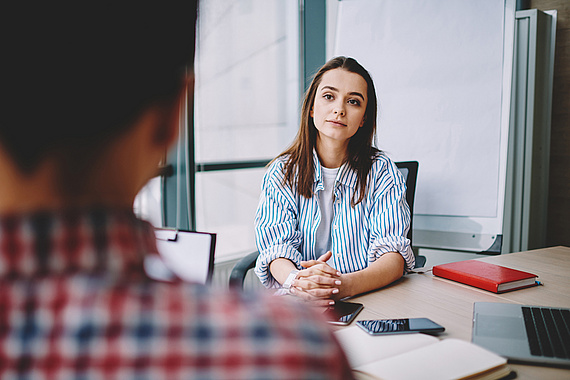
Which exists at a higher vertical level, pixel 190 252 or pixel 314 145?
pixel 314 145

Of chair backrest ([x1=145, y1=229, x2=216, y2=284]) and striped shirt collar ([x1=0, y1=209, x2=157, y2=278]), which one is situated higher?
striped shirt collar ([x1=0, y1=209, x2=157, y2=278])

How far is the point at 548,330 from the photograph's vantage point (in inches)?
40.8

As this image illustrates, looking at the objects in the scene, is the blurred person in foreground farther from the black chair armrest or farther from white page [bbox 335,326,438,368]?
the black chair armrest

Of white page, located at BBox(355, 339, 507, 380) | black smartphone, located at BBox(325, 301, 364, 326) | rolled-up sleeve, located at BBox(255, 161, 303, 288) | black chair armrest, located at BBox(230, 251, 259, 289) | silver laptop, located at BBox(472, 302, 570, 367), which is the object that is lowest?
black chair armrest, located at BBox(230, 251, 259, 289)

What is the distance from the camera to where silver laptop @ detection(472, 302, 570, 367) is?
920 millimetres

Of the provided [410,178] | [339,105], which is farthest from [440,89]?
[339,105]

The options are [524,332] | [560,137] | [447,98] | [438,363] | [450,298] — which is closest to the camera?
[438,363]

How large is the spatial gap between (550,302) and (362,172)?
765 mm

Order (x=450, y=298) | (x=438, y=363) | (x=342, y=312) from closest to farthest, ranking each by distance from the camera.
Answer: (x=438, y=363), (x=342, y=312), (x=450, y=298)

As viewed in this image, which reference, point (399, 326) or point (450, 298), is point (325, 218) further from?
point (399, 326)

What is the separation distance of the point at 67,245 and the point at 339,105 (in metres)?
1.54

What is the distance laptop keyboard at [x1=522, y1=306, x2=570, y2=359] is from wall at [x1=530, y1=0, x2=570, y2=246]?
184 centimetres

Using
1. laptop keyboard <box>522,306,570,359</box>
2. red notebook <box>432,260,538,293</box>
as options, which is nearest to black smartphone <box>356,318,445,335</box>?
laptop keyboard <box>522,306,570,359</box>

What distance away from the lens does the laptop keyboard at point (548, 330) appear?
0.93 metres
